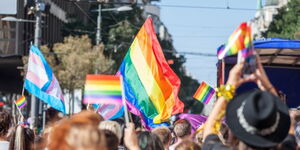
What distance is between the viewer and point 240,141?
153 inches

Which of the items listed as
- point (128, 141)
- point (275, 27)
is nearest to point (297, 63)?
point (128, 141)

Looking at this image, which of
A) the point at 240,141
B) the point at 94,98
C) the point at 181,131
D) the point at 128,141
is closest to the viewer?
the point at 240,141

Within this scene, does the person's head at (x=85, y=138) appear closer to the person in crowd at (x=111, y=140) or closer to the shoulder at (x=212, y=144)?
the person in crowd at (x=111, y=140)

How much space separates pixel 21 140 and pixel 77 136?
338 centimetres

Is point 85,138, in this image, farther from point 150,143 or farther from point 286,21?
point 286,21

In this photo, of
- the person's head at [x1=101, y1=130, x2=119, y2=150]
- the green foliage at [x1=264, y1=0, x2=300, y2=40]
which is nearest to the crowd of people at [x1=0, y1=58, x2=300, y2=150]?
the person's head at [x1=101, y1=130, x2=119, y2=150]

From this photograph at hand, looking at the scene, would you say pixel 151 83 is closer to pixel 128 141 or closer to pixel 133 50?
pixel 133 50

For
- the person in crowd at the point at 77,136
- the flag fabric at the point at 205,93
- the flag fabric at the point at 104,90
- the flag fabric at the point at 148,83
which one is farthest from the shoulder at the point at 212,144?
the flag fabric at the point at 205,93

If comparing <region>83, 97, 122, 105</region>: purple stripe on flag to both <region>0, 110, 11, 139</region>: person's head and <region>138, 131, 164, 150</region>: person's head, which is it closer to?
<region>138, 131, 164, 150</region>: person's head

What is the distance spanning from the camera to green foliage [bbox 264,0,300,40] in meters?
46.5

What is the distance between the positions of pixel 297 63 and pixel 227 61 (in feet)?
4.77

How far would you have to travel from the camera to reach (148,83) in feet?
35.4

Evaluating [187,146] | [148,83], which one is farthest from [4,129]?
[148,83]

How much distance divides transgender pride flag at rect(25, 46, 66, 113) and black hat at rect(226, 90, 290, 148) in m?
8.80
